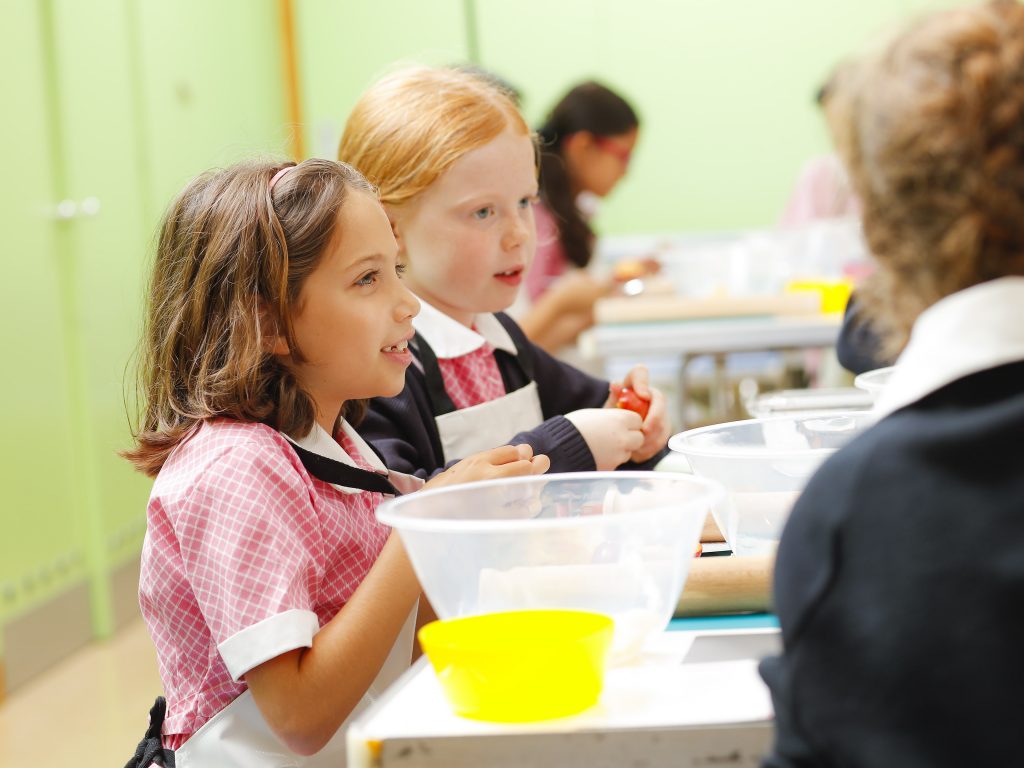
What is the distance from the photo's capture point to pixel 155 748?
992 millimetres

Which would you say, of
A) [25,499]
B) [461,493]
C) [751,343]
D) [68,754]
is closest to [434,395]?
[461,493]

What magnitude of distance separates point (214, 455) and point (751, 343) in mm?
1584

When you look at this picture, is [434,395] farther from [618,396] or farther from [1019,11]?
[1019,11]

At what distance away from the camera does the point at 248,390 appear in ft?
3.43

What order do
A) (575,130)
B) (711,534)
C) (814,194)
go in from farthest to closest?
1. (814,194)
2. (575,130)
3. (711,534)

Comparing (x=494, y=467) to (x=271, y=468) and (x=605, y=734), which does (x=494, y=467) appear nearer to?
(x=271, y=468)

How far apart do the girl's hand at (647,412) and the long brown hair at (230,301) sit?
1.47 ft

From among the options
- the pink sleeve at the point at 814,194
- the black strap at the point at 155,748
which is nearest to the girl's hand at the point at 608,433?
the black strap at the point at 155,748

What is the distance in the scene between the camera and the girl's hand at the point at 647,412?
141cm

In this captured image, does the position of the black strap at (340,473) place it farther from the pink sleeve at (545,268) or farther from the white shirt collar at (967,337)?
the pink sleeve at (545,268)

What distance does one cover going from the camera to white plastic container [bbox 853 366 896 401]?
113 cm

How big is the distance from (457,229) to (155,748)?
70 centimetres

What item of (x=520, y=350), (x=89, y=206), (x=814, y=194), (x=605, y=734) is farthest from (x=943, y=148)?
(x=814, y=194)

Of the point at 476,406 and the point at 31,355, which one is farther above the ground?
the point at 476,406
